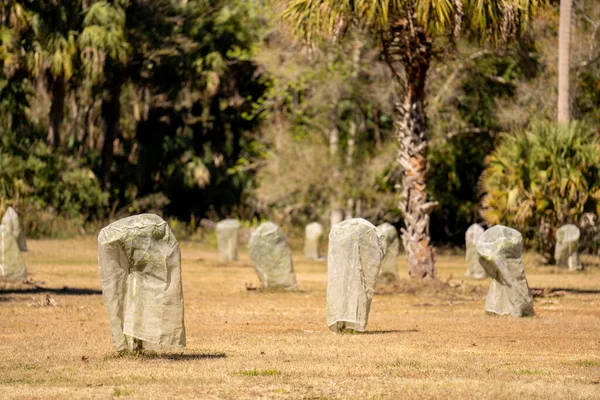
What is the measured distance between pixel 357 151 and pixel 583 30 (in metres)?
8.55

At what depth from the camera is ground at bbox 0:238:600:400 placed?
401 inches

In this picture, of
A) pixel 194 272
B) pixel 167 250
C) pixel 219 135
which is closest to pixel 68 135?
pixel 219 135

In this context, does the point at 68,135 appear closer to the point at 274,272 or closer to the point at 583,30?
the point at 583,30

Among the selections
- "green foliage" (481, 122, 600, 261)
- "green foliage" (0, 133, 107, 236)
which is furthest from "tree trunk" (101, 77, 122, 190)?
"green foliage" (481, 122, 600, 261)

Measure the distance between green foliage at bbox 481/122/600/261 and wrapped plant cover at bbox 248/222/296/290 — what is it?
1005 cm

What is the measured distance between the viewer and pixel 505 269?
17016 mm

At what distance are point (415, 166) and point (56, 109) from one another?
66.8 ft

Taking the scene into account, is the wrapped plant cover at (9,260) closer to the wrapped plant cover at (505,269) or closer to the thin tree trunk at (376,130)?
the wrapped plant cover at (505,269)

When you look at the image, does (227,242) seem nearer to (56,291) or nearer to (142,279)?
(56,291)

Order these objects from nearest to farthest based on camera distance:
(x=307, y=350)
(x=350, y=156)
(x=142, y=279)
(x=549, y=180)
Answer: (x=142, y=279) < (x=307, y=350) < (x=549, y=180) < (x=350, y=156)

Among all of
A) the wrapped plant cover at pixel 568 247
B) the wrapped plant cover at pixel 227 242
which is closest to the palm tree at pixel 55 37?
the wrapped plant cover at pixel 227 242

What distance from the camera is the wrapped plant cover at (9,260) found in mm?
22266

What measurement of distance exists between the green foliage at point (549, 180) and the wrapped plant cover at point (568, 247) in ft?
3.43

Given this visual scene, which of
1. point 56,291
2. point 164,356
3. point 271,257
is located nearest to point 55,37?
point 271,257
